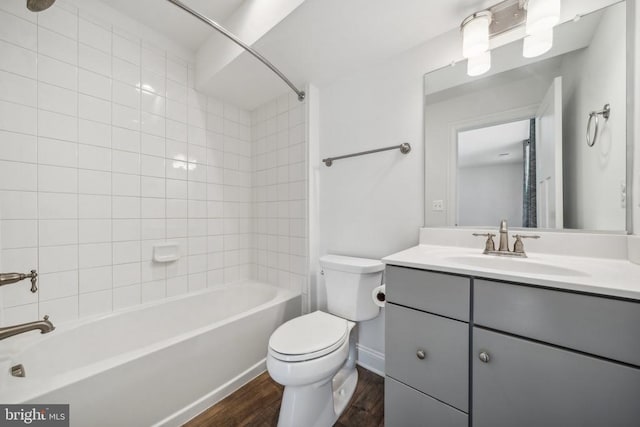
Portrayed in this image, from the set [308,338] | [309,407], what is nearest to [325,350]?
[308,338]

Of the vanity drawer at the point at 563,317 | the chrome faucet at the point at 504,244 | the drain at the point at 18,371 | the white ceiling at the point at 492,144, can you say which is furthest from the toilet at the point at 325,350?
the drain at the point at 18,371

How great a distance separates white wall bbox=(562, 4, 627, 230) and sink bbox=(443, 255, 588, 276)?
29 centimetres

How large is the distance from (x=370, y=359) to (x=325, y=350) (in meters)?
0.70

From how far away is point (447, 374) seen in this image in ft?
2.66

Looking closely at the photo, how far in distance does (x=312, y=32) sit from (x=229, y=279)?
200cm

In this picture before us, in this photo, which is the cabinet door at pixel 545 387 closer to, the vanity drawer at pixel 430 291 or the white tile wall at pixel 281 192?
the vanity drawer at pixel 430 291

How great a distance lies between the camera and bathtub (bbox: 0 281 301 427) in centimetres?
91

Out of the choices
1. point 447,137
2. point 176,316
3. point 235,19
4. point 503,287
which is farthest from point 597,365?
point 235,19

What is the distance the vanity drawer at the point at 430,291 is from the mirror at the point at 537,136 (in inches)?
22.6

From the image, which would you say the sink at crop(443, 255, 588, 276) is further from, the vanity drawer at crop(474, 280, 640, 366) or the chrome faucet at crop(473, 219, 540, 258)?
the vanity drawer at crop(474, 280, 640, 366)

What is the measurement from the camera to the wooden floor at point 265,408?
3.92 ft

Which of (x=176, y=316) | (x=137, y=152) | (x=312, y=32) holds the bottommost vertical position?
(x=176, y=316)

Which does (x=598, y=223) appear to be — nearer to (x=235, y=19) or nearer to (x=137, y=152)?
(x=235, y=19)

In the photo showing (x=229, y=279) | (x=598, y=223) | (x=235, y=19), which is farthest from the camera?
(x=229, y=279)
